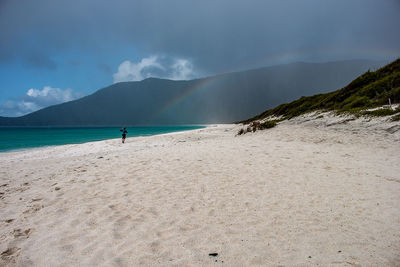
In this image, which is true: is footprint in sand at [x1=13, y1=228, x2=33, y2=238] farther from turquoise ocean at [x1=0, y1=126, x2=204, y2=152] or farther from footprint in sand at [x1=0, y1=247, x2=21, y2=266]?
turquoise ocean at [x1=0, y1=126, x2=204, y2=152]

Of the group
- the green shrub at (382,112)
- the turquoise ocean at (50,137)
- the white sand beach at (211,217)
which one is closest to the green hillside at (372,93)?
the green shrub at (382,112)

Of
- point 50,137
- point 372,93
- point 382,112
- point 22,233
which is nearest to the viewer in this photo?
point 22,233

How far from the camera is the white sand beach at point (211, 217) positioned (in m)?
2.70

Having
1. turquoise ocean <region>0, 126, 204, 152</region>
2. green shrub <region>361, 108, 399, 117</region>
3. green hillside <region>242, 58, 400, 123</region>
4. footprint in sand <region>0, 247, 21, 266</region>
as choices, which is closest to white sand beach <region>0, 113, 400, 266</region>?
footprint in sand <region>0, 247, 21, 266</region>

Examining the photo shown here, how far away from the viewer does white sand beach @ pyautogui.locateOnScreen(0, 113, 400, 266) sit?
8.86 feet

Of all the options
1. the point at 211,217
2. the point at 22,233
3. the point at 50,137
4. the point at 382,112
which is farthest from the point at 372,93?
the point at 50,137

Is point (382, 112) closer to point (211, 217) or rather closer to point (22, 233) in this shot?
point (211, 217)

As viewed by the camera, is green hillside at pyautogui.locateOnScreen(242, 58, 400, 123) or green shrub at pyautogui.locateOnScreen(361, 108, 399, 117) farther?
green hillside at pyautogui.locateOnScreen(242, 58, 400, 123)

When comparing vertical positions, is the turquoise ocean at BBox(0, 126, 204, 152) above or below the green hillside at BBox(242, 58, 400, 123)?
below

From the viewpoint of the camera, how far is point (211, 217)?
3.76m

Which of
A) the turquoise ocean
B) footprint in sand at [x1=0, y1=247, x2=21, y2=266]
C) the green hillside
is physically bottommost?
footprint in sand at [x1=0, y1=247, x2=21, y2=266]

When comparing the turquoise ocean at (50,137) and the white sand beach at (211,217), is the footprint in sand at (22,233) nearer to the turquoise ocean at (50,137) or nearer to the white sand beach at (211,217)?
the white sand beach at (211,217)

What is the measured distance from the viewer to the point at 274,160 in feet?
26.2

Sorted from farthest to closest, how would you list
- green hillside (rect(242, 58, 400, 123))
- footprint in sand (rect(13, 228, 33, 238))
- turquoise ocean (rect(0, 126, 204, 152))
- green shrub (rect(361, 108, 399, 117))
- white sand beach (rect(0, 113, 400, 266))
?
turquoise ocean (rect(0, 126, 204, 152)) < green hillside (rect(242, 58, 400, 123)) < green shrub (rect(361, 108, 399, 117)) < footprint in sand (rect(13, 228, 33, 238)) < white sand beach (rect(0, 113, 400, 266))
